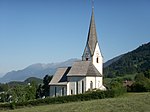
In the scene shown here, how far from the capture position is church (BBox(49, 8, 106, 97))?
63.8 metres

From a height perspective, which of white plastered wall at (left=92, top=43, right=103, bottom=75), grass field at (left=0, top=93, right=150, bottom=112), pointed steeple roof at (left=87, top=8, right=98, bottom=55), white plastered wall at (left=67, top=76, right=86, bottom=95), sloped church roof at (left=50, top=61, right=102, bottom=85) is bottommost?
grass field at (left=0, top=93, right=150, bottom=112)

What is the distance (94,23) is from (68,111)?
40.9 metres

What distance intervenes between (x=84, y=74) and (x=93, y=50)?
20.0 feet

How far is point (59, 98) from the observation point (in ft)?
157

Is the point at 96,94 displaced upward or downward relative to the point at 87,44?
downward

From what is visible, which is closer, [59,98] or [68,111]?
[68,111]

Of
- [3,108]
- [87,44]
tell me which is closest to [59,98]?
[3,108]

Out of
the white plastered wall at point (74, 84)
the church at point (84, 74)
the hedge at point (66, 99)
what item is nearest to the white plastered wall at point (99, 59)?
the church at point (84, 74)

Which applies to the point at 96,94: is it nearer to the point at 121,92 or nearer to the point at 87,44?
the point at 121,92

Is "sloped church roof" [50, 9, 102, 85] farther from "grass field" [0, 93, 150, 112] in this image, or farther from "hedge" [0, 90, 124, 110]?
"grass field" [0, 93, 150, 112]

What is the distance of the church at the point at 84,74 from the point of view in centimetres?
6378

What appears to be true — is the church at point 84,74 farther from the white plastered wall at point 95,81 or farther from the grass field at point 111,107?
the grass field at point 111,107

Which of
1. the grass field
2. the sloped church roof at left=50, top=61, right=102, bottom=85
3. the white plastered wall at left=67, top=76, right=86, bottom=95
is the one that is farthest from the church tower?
the grass field

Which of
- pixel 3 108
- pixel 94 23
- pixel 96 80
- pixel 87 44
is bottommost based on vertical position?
pixel 3 108
